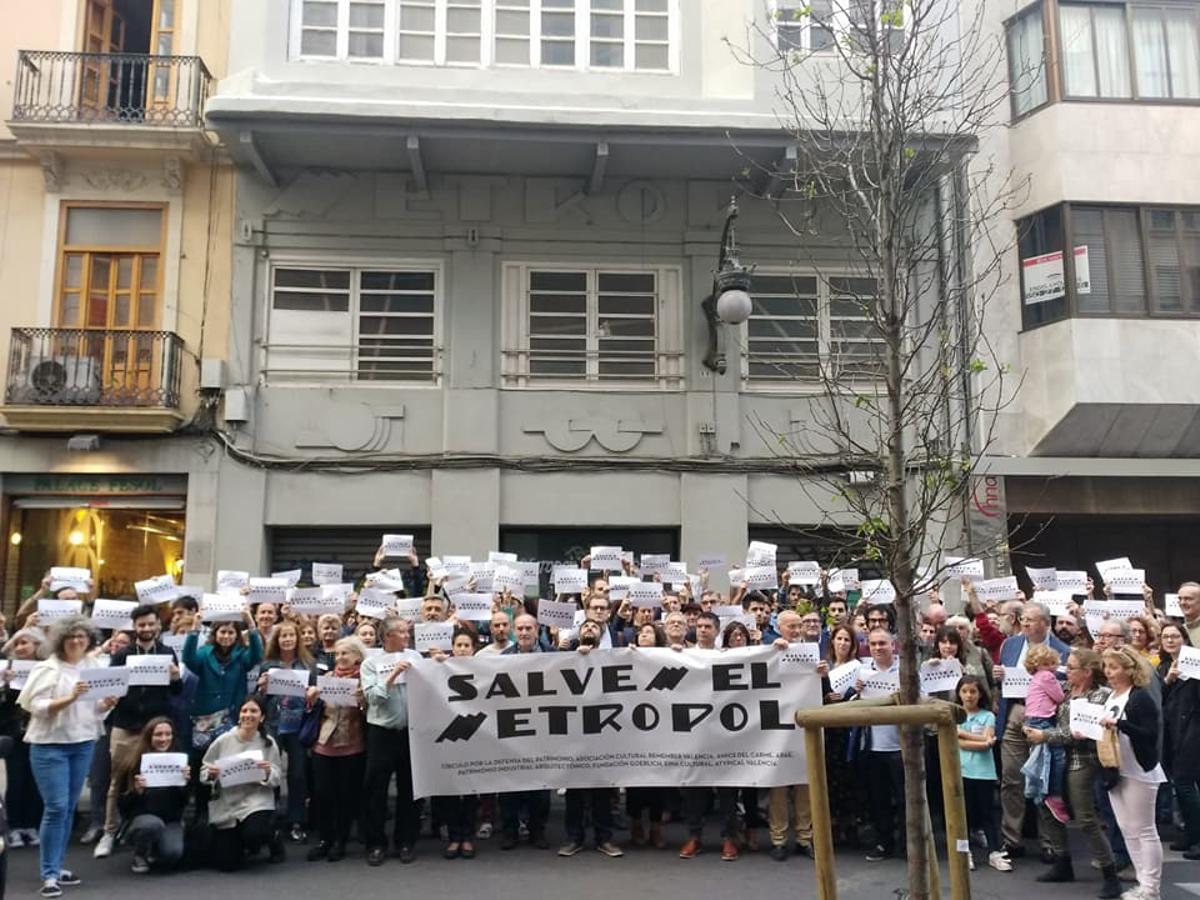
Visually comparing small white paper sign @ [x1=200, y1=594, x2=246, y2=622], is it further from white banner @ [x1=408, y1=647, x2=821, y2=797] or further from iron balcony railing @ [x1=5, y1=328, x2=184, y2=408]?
iron balcony railing @ [x1=5, y1=328, x2=184, y2=408]

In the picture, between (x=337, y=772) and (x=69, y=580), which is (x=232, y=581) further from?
(x=337, y=772)

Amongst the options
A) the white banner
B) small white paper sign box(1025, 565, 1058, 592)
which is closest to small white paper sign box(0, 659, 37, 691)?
the white banner

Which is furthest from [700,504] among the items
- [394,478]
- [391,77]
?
[391,77]

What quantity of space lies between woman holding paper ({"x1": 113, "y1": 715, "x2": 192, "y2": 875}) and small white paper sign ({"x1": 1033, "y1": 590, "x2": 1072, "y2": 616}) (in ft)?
24.7

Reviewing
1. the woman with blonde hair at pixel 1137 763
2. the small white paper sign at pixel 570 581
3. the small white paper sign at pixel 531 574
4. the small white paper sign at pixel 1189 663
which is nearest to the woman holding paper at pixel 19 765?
the small white paper sign at pixel 570 581

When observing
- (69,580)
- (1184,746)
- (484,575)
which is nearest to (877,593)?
(1184,746)

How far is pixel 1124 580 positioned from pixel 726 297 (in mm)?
5395

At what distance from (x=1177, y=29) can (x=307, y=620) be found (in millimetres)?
14631

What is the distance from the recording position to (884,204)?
533cm

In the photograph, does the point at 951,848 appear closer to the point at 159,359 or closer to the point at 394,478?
the point at 394,478

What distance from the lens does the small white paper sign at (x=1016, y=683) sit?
25.3ft

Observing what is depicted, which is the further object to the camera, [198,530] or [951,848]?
[198,530]

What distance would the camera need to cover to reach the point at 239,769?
7.25 meters

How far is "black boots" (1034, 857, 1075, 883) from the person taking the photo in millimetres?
7113
